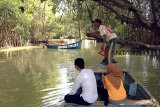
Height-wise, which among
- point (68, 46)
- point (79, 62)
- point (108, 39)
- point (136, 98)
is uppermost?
point (108, 39)

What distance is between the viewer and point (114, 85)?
6.19 m

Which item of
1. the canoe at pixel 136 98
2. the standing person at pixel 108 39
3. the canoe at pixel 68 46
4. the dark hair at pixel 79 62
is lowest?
the canoe at pixel 136 98

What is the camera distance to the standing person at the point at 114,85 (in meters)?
6.10

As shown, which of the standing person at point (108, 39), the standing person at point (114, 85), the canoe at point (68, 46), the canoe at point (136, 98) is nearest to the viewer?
the standing person at point (114, 85)

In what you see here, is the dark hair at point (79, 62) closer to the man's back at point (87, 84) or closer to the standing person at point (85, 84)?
the standing person at point (85, 84)

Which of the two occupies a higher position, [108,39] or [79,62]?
[108,39]

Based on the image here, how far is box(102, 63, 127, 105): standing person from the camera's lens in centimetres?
610

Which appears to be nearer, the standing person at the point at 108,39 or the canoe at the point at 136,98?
the canoe at the point at 136,98

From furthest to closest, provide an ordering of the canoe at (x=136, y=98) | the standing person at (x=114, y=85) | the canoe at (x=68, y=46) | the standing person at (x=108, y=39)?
the canoe at (x=68, y=46) < the standing person at (x=108, y=39) < the canoe at (x=136, y=98) < the standing person at (x=114, y=85)

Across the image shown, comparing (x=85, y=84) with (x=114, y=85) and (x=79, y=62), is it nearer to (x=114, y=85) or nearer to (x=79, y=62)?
(x=79, y=62)

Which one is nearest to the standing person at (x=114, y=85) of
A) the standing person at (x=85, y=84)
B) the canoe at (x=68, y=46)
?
the standing person at (x=85, y=84)

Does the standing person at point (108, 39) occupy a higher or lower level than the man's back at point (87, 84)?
higher

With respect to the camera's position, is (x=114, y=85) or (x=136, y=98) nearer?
(x=114, y=85)

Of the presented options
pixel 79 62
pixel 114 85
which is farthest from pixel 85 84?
pixel 114 85
